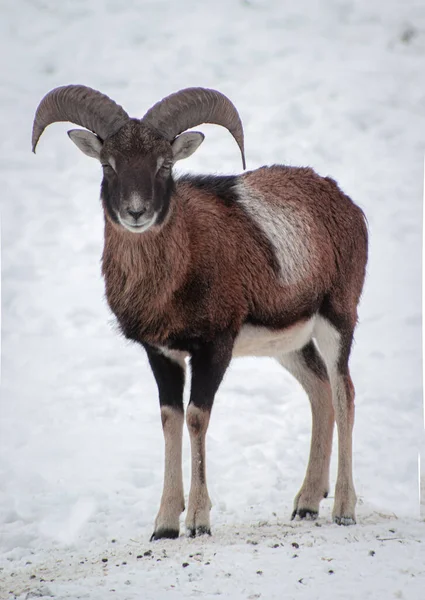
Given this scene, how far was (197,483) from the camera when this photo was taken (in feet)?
21.0

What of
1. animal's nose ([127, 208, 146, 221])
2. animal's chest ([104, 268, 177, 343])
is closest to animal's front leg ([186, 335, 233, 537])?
animal's chest ([104, 268, 177, 343])

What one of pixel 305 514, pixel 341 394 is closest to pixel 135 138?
pixel 341 394

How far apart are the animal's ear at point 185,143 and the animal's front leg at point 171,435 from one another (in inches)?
50.7

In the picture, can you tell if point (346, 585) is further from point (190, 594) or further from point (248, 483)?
point (248, 483)

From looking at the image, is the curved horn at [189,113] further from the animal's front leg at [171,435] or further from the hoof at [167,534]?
the hoof at [167,534]

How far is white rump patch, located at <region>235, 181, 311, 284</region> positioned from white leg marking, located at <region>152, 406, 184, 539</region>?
1.25m

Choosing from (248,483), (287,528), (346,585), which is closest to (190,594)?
(346,585)

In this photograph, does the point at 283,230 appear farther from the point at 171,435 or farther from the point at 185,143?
the point at 171,435

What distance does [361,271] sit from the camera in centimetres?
766

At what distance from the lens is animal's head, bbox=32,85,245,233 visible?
619cm

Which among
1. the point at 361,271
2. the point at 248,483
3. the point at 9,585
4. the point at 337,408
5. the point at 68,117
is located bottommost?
the point at 9,585

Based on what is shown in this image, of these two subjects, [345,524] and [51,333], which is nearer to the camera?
[345,524]

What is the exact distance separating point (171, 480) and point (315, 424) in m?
1.34

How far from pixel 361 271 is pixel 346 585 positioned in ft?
9.64
